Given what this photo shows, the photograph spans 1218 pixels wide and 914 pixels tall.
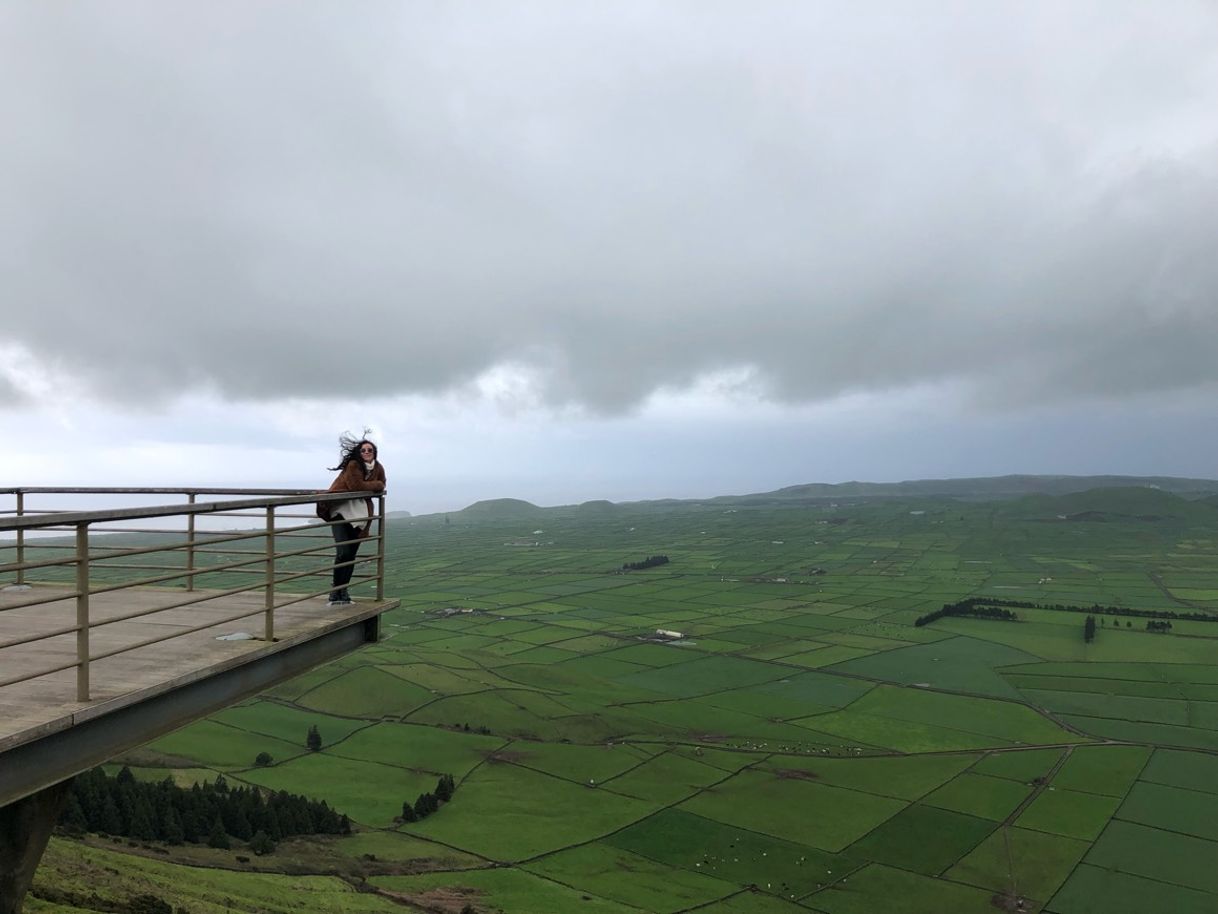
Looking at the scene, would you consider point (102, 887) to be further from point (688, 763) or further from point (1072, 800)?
point (1072, 800)

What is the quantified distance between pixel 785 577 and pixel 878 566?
24.1 m

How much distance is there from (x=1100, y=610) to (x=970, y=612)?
15.9m

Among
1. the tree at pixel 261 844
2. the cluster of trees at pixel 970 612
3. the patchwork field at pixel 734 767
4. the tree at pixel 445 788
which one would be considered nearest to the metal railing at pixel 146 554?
the patchwork field at pixel 734 767

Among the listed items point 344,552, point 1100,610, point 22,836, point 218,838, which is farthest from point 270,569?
point 1100,610

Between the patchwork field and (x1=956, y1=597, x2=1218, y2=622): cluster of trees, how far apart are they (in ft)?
13.3

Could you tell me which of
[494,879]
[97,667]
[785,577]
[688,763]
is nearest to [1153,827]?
[688,763]

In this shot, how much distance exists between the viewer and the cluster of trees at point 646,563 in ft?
501

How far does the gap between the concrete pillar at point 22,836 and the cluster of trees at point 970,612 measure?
322 ft

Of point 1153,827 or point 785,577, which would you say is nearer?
point 1153,827

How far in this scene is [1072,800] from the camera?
44250 mm

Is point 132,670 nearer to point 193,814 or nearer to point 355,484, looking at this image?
point 355,484

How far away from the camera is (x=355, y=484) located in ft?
35.4

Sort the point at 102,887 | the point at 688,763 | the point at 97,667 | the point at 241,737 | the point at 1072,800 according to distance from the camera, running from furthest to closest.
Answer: the point at 241,737, the point at 688,763, the point at 1072,800, the point at 102,887, the point at 97,667

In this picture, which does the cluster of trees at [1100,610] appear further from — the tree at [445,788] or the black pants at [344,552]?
the black pants at [344,552]
